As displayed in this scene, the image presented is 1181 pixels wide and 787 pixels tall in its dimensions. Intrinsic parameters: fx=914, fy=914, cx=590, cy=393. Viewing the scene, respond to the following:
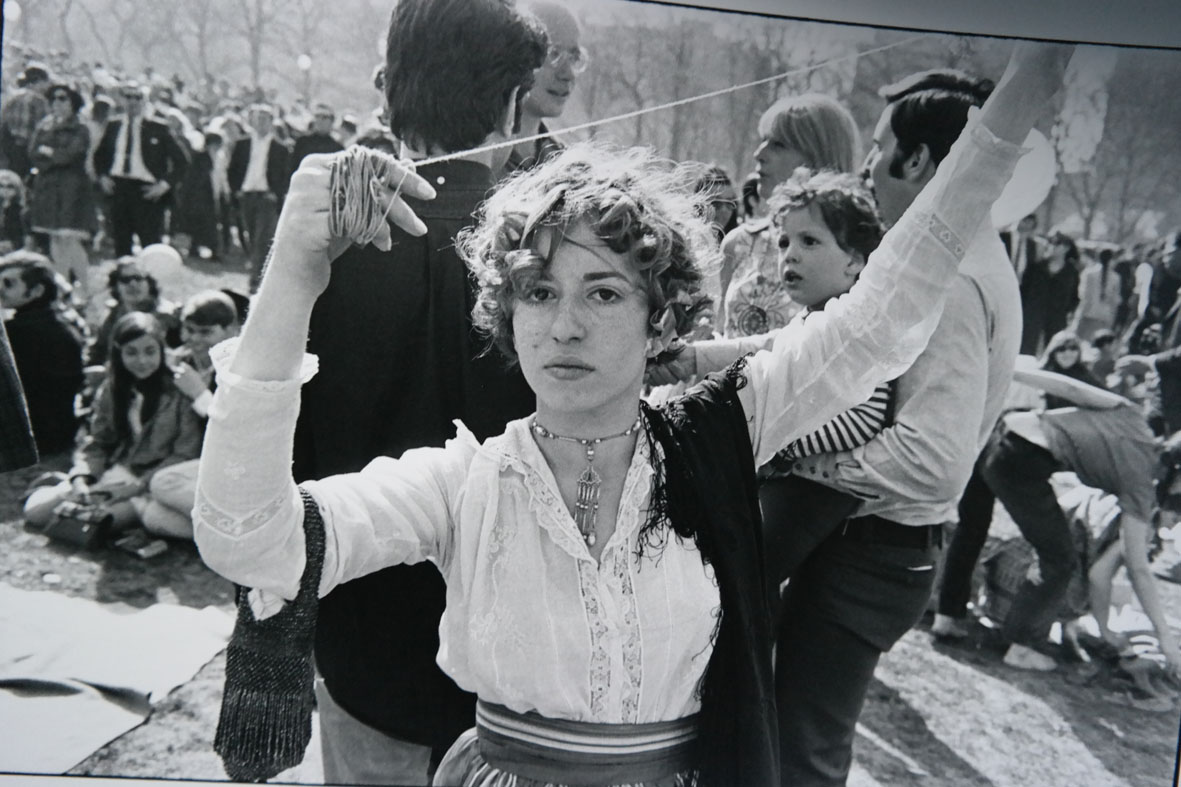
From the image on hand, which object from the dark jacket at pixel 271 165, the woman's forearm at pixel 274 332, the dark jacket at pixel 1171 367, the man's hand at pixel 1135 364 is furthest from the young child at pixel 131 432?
the dark jacket at pixel 1171 367

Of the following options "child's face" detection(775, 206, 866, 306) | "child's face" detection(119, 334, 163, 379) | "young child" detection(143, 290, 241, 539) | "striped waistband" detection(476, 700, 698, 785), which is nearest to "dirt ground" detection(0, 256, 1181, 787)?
"child's face" detection(775, 206, 866, 306)

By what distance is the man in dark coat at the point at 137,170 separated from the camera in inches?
76.5

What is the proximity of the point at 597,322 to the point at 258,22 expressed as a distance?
113 cm

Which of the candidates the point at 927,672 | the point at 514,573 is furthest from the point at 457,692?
the point at 927,672

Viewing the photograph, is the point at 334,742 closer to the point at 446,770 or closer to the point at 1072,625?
the point at 446,770

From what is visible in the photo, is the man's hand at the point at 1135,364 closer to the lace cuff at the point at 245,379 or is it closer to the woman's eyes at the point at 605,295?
the woman's eyes at the point at 605,295

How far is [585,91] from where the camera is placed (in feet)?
6.34

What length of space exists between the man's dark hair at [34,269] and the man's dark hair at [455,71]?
0.87 metres

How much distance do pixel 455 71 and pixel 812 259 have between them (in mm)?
794

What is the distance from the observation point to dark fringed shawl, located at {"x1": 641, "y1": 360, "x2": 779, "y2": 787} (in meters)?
1.32

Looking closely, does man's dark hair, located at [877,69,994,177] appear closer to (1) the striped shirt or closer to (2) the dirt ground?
(1) the striped shirt

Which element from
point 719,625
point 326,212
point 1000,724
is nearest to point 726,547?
point 719,625

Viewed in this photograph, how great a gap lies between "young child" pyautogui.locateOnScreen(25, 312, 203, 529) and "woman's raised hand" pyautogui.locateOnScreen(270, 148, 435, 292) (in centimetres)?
119

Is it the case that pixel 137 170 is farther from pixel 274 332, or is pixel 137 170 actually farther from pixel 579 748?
pixel 579 748
